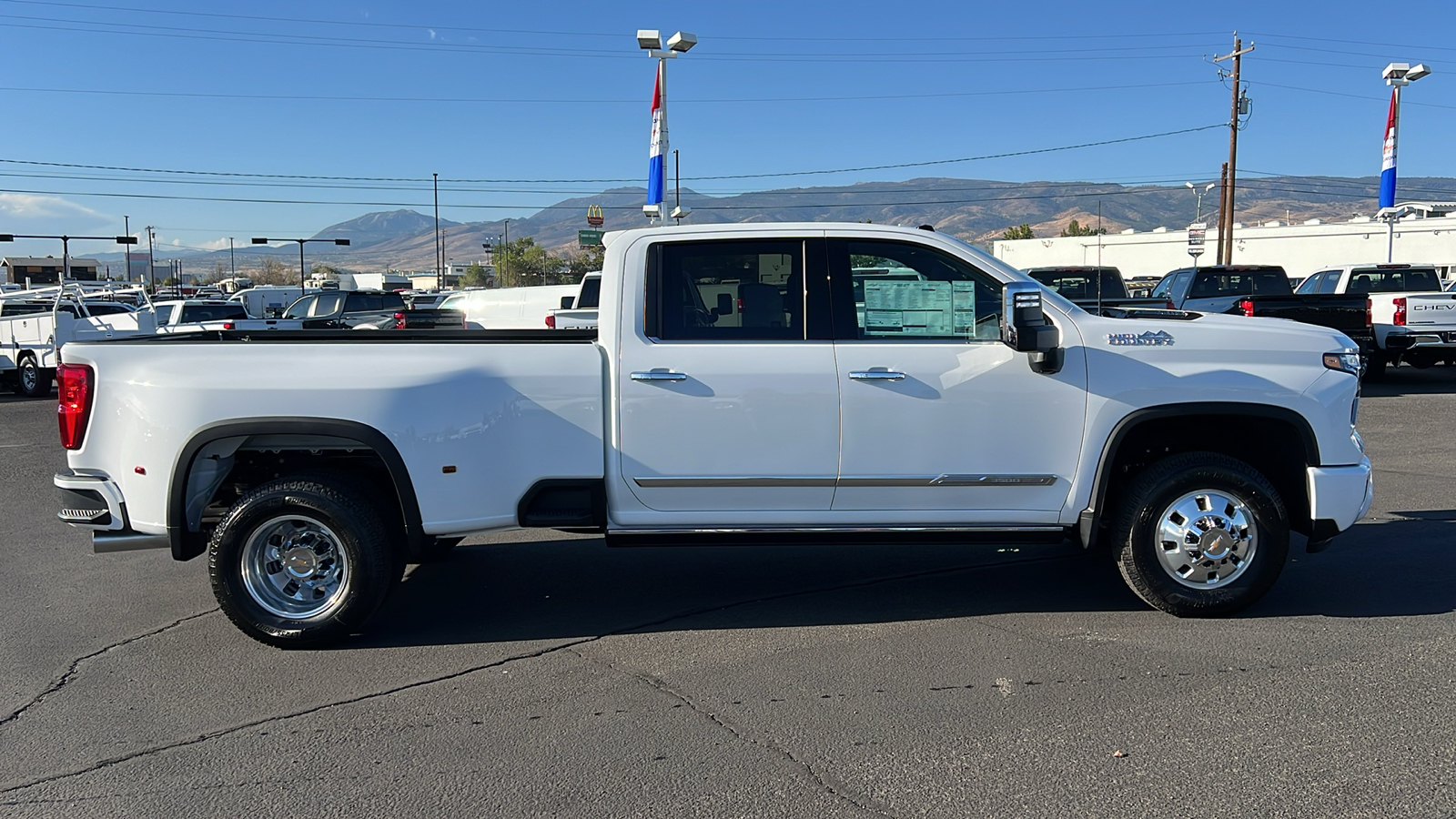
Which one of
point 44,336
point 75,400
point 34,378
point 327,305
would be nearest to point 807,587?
point 75,400

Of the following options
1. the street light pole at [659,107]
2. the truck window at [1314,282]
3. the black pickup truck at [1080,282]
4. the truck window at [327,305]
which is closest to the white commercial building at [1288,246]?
the truck window at [1314,282]

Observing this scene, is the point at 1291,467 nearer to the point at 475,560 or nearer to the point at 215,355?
the point at 475,560

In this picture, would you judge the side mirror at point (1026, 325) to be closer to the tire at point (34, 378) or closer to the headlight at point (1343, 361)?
the headlight at point (1343, 361)

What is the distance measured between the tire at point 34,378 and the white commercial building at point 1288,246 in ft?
157

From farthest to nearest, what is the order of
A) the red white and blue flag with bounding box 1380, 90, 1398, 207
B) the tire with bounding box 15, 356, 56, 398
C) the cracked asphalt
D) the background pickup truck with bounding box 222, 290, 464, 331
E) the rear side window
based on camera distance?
the red white and blue flag with bounding box 1380, 90, 1398, 207, the rear side window, the background pickup truck with bounding box 222, 290, 464, 331, the tire with bounding box 15, 356, 56, 398, the cracked asphalt

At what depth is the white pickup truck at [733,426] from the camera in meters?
5.09

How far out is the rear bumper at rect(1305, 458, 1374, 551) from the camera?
5301mm

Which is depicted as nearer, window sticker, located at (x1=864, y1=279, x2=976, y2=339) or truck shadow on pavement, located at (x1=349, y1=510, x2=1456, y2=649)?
window sticker, located at (x1=864, y1=279, x2=976, y2=339)

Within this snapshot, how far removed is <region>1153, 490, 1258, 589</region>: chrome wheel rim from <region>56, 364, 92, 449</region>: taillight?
5108 mm

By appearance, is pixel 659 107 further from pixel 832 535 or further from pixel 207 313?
pixel 832 535

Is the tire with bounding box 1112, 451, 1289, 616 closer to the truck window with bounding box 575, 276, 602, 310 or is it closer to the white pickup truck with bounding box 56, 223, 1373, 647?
the white pickup truck with bounding box 56, 223, 1373, 647

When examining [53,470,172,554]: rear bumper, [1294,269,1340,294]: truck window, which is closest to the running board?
[53,470,172,554]: rear bumper

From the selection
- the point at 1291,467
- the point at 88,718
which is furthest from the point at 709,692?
the point at 1291,467

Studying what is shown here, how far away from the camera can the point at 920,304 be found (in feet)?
17.7
